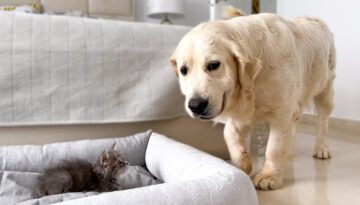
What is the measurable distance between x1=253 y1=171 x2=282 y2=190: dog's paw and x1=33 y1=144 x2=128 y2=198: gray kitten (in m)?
0.52

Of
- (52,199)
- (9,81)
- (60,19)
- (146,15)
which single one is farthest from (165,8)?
(52,199)

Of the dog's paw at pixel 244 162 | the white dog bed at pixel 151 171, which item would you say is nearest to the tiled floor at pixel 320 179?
the dog's paw at pixel 244 162

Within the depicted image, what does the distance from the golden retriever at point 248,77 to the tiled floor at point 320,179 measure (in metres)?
0.09

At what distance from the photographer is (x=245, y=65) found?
1.16 metres

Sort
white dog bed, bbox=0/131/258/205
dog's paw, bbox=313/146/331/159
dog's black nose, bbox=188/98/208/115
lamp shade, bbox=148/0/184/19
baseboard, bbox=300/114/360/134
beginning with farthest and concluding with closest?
lamp shade, bbox=148/0/184/19 → baseboard, bbox=300/114/360/134 → dog's paw, bbox=313/146/331/159 → dog's black nose, bbox=188/98/208/115 → white dog bed, bbox=0/131/258/205

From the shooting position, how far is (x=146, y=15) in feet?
12.8

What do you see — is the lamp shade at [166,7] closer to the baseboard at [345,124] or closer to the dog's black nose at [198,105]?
the baseboard at [345,124]

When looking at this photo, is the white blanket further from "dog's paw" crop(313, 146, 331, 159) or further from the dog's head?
"dog's paw" crop(313, 146, 331, 159)

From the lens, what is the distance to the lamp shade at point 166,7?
137 inches

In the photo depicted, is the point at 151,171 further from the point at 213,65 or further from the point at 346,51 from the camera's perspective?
the point at 346,51

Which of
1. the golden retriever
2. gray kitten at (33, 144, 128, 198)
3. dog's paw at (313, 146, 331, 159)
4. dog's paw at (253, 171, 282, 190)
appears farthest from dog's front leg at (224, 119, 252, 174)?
dog's paw at (313, 146, 331, 159)

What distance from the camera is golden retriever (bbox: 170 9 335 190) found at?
1120 mm

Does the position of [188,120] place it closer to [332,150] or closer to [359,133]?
[332,150]

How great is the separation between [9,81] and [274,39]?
3.57 feet
